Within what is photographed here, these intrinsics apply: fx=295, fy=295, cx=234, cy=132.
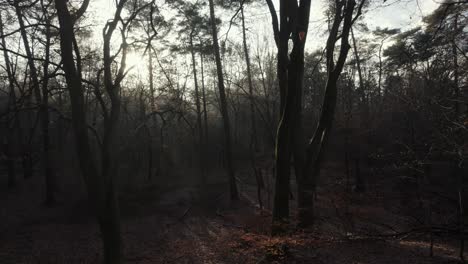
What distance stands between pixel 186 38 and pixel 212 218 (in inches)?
401

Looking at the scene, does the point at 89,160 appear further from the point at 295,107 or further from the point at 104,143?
the point at 295,107

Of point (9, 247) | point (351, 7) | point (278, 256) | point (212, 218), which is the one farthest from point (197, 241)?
point (351, 7)

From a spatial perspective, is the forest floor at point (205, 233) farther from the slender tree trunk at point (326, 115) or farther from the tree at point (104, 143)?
the tree at point (104, 143)

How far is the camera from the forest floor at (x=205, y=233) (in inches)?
234

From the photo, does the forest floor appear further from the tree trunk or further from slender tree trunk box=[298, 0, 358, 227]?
the tree trunk

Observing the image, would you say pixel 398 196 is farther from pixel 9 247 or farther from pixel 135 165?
pixel 135 165

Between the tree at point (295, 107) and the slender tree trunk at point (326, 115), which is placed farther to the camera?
the slender tree trunk at point (326, 115)

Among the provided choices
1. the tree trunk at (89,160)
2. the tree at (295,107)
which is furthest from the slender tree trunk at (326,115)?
the tree trunk at (89,160)

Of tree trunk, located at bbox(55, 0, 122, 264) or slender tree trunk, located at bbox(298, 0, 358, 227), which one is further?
slender tree trunk, located at bbox(298, 0, 358, 227)

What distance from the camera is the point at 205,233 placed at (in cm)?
1057

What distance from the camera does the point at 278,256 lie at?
18.0 ft

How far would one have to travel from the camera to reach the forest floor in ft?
19.5

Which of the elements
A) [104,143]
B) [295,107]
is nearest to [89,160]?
[104,143]

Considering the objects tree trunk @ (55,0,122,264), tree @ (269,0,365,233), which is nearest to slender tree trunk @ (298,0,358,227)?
tree @ (269,0,365,233)
